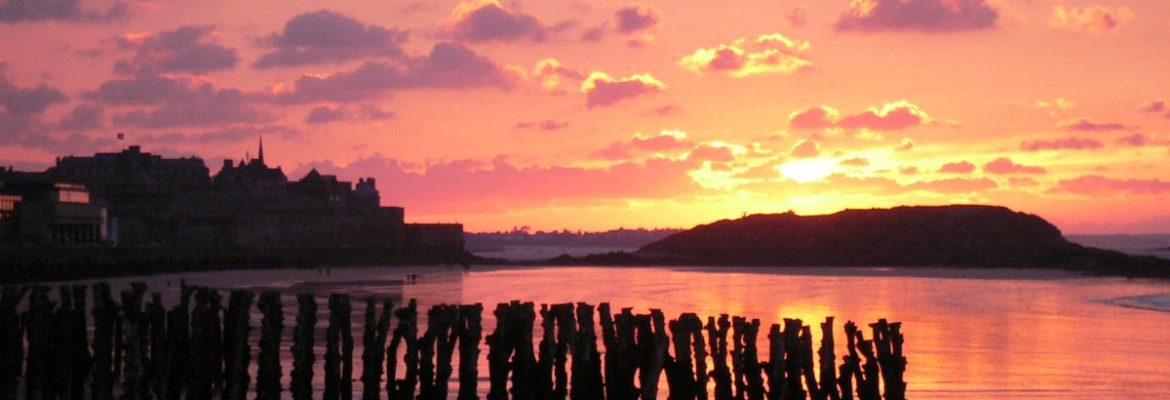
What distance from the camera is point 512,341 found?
20.0m

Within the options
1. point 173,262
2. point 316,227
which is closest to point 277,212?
point 316,227

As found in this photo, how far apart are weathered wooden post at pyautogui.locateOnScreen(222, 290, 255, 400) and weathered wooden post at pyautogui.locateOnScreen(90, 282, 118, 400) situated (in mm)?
1607

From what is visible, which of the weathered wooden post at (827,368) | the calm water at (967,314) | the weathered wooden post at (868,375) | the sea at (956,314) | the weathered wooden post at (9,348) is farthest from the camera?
the calm water at (967,314)

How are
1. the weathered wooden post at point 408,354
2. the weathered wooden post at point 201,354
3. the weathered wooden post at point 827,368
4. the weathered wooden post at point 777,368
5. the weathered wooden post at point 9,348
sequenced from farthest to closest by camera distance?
the weathered wooden post at point 9,348
the weathered wooden post at point 827,368
the weathered wooden post at point 201,354
the weathered wooden post at point 777,368
the weathered wooden post at point 408,354

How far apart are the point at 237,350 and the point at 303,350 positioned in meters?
0.94

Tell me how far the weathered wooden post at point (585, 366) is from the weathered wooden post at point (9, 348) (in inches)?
325

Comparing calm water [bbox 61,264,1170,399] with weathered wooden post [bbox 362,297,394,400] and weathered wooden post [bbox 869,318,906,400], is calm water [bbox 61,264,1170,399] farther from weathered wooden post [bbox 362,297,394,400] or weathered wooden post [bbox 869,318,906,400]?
weathered wooden post [bbox 869,318,906,400]

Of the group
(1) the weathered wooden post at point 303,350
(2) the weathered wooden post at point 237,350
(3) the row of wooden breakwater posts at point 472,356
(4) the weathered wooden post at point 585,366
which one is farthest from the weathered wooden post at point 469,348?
(2) the weathered wooden post at point 237,350

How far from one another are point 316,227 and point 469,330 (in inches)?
5389

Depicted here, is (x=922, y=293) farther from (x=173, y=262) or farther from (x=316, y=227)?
(x=316, y=227)

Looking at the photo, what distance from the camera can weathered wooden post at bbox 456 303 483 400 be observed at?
19.6 m

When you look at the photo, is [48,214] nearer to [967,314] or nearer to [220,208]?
[220,208]

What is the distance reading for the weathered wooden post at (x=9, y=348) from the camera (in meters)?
21.0

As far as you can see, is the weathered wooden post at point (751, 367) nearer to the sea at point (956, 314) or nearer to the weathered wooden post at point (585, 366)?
the weathered wooden post at point (585, 366)
